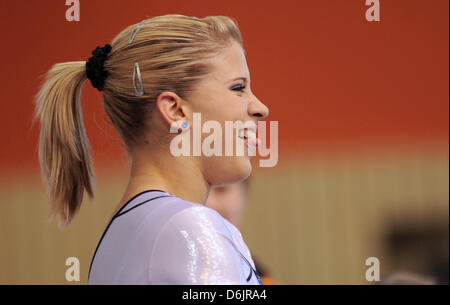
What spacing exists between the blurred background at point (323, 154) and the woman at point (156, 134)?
75.5 inches

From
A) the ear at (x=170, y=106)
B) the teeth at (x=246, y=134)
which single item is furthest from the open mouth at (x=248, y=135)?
the ear at (x=170, y=106)

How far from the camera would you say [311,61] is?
311cm

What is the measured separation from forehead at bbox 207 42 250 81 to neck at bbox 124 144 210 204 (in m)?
0.15

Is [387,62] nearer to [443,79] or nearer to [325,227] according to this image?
[443,79]

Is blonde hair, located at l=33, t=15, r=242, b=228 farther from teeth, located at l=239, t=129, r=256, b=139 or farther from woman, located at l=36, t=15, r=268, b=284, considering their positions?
teeth, located at l=239, t=129, r=256, b=139

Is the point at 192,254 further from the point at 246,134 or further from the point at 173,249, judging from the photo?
the point at 246,134

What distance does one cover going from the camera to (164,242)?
769 mm

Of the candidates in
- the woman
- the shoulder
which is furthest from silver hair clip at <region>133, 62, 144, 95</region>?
the shoulder

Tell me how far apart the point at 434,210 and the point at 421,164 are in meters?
0.27

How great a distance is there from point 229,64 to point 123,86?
182 millimetres

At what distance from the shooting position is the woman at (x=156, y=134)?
31.0 inches

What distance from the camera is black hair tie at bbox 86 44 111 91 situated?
40.0 inches

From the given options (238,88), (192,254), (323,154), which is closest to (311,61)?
(323,154)

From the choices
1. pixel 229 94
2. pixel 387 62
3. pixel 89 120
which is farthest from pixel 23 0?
pixel 229 94
